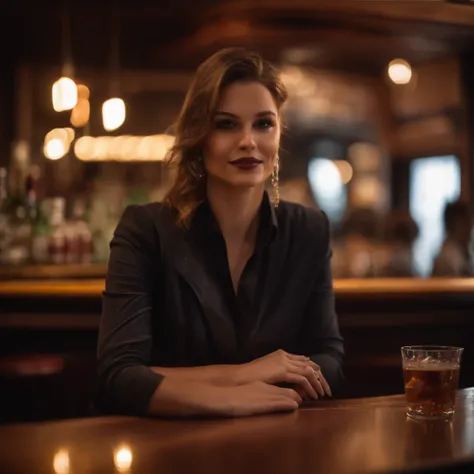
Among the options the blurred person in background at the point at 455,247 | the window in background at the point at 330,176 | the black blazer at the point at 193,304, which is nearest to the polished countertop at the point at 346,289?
the black blazer at the point at 193,304

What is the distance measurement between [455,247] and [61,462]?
3.87 m

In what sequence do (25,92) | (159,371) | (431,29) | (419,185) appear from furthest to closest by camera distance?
(419,185), (25,92), (431,29), (159,371)

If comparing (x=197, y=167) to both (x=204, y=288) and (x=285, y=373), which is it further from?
(x=285, y=373)

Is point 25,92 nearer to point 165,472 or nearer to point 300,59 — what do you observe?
point 300,59

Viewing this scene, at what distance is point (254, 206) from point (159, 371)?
54 centimetres

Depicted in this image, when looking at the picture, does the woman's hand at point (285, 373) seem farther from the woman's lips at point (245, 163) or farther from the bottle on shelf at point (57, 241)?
the bottle on shelf at point (57, 241)

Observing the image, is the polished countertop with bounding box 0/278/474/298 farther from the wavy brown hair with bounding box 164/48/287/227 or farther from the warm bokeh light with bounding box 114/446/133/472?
→ the warm bokeh light with bounding box 114/446/133/472

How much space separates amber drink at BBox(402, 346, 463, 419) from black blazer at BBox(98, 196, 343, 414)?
0.40 metres

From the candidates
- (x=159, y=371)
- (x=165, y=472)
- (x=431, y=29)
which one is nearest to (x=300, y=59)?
(x=431, y=29)

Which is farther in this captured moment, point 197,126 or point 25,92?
point 25,92

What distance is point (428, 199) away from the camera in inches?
299

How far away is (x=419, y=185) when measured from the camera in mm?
7613

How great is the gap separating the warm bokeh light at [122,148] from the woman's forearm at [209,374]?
5007mm

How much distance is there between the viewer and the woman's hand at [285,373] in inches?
62.3
